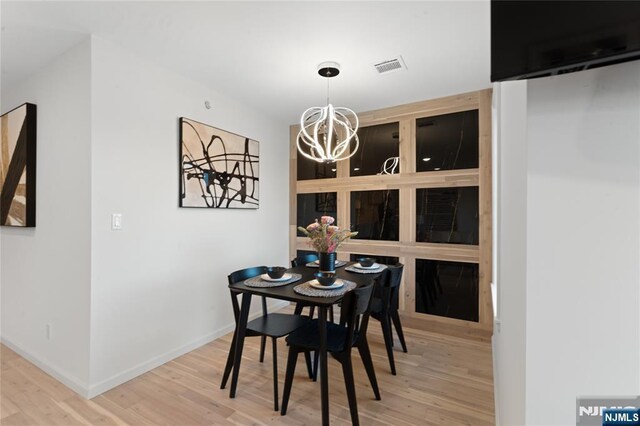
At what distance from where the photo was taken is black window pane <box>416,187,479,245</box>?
319 centimetres

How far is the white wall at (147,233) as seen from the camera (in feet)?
7.23

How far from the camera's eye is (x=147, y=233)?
2.51m

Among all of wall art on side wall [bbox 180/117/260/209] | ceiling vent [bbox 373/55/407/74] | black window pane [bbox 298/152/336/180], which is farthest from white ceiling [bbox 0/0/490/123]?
black window pane [bbox 298/152/336/180]

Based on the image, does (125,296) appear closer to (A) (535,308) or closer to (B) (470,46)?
(A) (535,308)

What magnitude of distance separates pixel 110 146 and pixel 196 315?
1.70m

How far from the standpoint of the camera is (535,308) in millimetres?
718

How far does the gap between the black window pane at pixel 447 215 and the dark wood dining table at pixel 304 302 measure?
1.22 meters

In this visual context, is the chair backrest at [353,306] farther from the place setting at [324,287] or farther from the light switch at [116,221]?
the light switch at [116,221]

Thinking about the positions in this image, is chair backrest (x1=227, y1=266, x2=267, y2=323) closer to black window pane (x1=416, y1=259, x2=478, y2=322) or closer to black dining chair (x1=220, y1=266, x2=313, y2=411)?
black dining chair (x1=220, y1=266, x2=313, y2=411)

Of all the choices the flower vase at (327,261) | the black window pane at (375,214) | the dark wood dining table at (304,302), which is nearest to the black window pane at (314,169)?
the black window pane at (375,214)

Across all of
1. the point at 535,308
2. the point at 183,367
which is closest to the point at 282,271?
the point at 183,367

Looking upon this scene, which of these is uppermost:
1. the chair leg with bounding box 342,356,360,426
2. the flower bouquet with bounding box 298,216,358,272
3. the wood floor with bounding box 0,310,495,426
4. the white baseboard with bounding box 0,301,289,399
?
the flower bouquet with bounding box 298,216,358,272

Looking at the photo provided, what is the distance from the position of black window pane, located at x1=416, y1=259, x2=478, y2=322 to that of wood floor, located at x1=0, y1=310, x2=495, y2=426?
55cm

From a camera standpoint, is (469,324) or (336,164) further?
(336,164)
